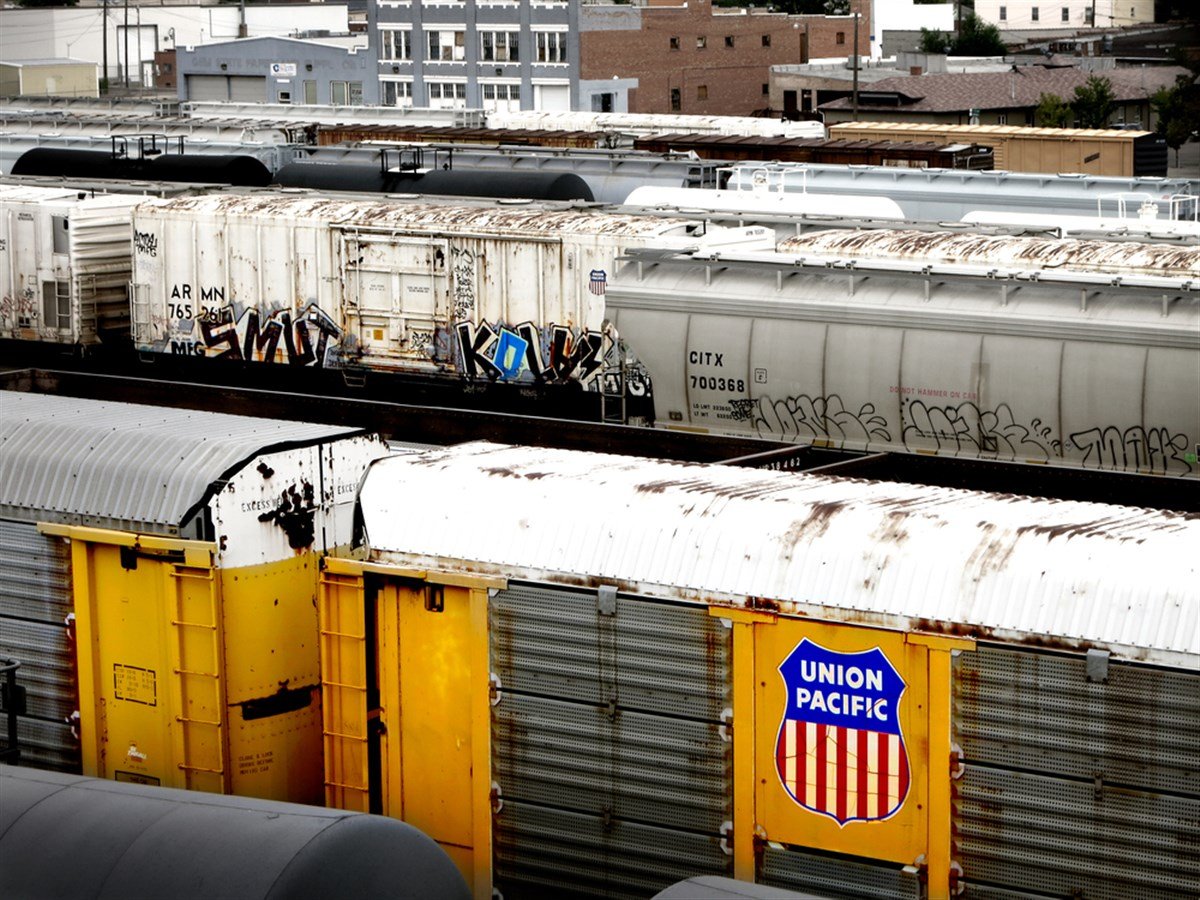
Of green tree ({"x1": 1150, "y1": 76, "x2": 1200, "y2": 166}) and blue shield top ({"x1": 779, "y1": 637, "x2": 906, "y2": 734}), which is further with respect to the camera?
green tree ({"x1": 1150, "y1": 76, "x2": 1200, "y2": 166})

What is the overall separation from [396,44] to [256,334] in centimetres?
6996

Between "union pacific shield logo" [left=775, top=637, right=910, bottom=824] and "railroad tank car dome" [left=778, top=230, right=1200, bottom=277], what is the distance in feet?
42.1

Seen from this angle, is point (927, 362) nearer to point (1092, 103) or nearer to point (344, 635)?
point (344, 635)

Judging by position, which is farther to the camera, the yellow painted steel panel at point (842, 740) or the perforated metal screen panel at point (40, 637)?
the perforated metal screen panel at point (40, 637)

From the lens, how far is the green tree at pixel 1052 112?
7831 cm

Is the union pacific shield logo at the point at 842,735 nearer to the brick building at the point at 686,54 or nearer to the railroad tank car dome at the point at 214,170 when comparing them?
the railroad tank car dome at the point at 214,170

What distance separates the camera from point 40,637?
14.8m

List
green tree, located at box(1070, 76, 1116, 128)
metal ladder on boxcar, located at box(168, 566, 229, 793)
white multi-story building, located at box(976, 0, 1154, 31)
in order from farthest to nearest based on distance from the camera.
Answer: white multi-story building, located at box(976, 0, 1154, 31)
green tree, located at box(1070, 76, 1116, 128)
metal ladder on boxcar, located at box(168, 566, 229, 793)

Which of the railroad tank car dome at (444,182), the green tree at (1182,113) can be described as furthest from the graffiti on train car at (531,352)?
the green tree at (1182,113)

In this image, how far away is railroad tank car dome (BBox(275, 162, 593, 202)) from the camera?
3566 cm

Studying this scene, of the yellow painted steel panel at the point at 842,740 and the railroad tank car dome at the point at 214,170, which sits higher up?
the railroad tank car dome at the point at 214,170

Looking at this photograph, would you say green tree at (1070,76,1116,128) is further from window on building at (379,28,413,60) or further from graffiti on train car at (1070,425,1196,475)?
graffiti on train car at (1070,425,1196,475)

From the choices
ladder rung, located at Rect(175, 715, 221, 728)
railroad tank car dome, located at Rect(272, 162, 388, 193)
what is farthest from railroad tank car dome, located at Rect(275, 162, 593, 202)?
ladder rung, located at Rect(175, 715, 221, 728)

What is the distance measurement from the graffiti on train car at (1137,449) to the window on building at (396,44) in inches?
3229
